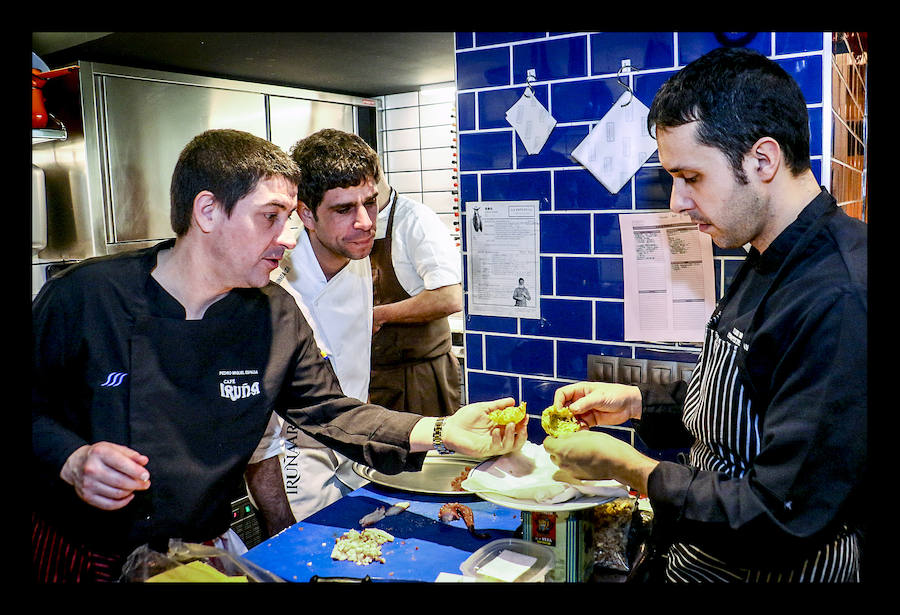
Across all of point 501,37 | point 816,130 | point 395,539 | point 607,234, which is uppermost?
point 501,37

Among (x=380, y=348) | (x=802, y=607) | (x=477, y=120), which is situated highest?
(x=477, y=120)

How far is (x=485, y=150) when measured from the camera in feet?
6.80

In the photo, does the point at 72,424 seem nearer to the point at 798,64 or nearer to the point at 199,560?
the point at 199,560

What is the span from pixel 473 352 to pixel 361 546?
0.96 meters

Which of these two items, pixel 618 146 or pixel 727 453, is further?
pixel 618 146

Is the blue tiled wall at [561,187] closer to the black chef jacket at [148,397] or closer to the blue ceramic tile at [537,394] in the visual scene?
the blue ceramic tile at [537,394]

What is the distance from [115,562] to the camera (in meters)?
1.39

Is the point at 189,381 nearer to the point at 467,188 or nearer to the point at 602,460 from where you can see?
the point at 602,460

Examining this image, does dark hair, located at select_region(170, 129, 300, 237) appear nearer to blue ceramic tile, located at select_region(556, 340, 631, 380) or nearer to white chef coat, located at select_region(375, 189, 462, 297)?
blue ceramic tile, located at select_region(556, 340, 631, 380)

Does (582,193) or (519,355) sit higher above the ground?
(582,193)

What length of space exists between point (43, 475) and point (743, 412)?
1.33 metres

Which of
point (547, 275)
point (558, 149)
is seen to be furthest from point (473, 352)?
point (558, 149)

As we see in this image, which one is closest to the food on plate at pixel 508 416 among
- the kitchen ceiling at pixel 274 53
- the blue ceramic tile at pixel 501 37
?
the blue ceramic tile at pixel 501 37
